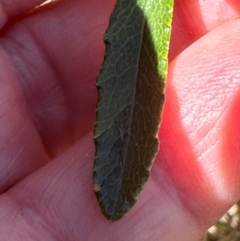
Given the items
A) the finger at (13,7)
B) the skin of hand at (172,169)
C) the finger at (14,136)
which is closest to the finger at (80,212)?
the skin of hand at (172,169)

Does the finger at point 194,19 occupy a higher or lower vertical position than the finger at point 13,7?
lower

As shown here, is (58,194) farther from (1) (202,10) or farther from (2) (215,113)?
(1) (202,10)

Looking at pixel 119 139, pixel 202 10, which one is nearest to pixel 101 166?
pixel 119 139

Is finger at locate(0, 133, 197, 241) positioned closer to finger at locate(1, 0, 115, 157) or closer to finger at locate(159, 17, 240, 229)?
finger at locate(159, 17, 240, 229)

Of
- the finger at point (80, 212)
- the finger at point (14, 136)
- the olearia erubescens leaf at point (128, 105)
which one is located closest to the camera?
the olearia erubescens leaf at point (128, 105)

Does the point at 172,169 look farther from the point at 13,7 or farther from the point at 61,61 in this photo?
the point at 13,7

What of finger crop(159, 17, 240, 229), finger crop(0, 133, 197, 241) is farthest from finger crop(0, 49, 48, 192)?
finger crop(159, 17, 240, 229)

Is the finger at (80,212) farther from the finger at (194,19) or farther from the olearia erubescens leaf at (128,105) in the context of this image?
the finger at (194,19)
